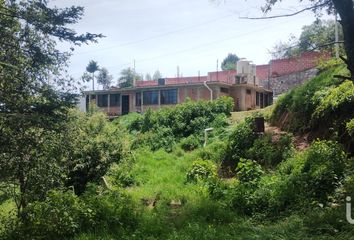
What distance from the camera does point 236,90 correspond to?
34.5 meters

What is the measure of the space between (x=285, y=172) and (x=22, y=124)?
6.93 meters

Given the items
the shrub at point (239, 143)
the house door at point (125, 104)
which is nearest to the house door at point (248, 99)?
the house door at point (125, 104)

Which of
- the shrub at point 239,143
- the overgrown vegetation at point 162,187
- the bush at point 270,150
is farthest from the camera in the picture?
the shrub at point 239,143

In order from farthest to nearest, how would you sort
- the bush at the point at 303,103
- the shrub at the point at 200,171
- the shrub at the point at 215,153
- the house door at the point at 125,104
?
the house door at the point at 125,104, the shrub at the point at 215,153, the shrub at the point at 200,171, the bush at the point at 303,103

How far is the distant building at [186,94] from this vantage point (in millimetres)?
33938

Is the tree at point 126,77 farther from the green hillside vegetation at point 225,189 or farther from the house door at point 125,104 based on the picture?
the green hillside vegetation at point 225,189

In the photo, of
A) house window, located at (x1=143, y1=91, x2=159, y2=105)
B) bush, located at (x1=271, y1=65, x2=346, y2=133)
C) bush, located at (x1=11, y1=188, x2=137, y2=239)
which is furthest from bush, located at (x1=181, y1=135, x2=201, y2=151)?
bush, located at (x1=11, y1=188, x2=137, y2=239)

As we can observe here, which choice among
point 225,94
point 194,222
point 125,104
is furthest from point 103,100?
point 194,222

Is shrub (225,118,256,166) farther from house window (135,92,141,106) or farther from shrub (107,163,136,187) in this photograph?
house window (135,92,141,106)

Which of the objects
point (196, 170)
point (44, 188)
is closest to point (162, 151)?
point (196, 170)

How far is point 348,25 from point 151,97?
1213 inches

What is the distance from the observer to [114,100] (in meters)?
39.1

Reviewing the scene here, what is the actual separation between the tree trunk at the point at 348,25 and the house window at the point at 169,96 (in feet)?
95.7

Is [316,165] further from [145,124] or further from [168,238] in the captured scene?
[145,124]
